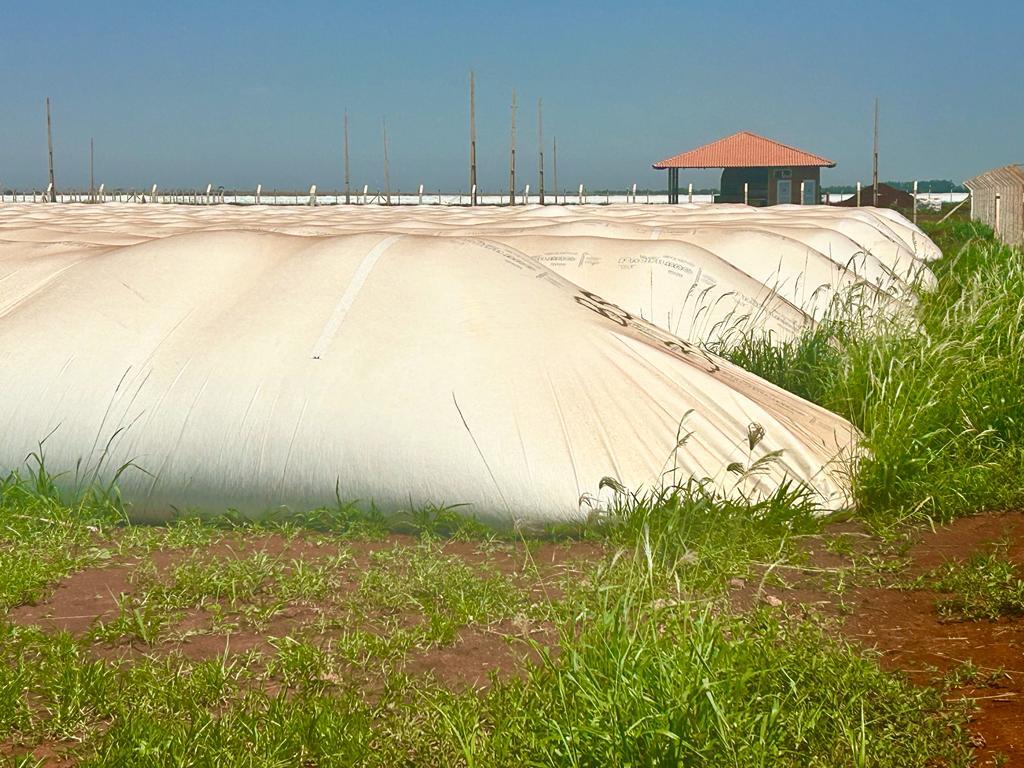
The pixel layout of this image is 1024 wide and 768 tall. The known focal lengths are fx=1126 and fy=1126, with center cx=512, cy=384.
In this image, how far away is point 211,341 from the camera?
4707mm

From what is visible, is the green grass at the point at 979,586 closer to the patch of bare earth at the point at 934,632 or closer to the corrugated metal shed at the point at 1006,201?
the patch of bare earth at the point at 934,632

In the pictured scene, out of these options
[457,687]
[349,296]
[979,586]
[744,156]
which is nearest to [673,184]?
[744,156]

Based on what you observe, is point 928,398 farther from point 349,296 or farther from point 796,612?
point 349,296


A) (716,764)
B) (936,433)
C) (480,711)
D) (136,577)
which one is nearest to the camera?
(716,764)

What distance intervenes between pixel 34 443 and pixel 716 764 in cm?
336

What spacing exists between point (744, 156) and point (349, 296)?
136ft

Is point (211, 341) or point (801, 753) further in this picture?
point (211, 341)

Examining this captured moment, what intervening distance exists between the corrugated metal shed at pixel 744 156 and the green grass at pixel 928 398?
38.5 m

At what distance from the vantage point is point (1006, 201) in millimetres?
A: 17859

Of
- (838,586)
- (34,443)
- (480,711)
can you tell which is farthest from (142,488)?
(838,586)

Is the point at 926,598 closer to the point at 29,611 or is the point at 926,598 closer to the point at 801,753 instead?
the point at 801,753

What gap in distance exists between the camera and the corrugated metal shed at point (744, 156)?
43250 mm

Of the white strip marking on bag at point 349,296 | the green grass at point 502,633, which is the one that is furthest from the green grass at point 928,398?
the white strip marking on bag at point 349,296

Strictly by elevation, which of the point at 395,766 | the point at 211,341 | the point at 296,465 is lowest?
the point at 395,766
